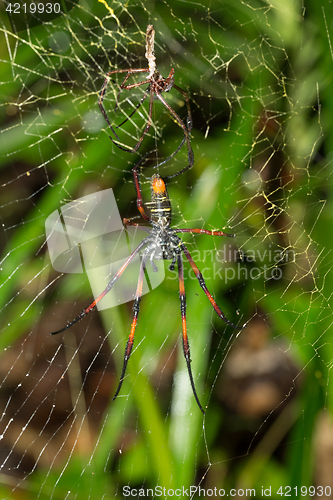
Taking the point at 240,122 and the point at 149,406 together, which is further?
the point at 240,122

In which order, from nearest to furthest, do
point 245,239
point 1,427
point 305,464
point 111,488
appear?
1. point 305,464
2. point 111,488
3. point 245,239
4. point 1,427

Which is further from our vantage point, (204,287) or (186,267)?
(186,267)

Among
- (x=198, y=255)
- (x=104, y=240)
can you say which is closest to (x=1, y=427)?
(x=104, y=240)

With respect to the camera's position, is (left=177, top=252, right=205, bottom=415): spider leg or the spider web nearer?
(left=177, top=252, right=205, bottom=415): spider leg

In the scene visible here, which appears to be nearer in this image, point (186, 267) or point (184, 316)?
point (184, 316)

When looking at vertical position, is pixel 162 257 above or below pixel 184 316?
above

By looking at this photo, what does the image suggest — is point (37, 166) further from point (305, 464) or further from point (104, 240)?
point (305, 464)

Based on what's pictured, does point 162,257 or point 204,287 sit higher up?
point 162,257

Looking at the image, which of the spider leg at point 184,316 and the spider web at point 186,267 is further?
the spider web at point 186,267
